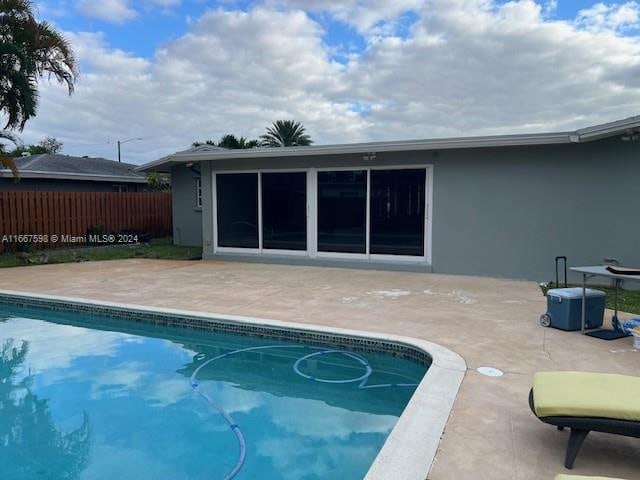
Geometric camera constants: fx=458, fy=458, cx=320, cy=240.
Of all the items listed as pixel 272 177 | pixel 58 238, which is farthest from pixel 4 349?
pixel 58 238

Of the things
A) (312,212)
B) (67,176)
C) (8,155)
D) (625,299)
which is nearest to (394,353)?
(625,299)

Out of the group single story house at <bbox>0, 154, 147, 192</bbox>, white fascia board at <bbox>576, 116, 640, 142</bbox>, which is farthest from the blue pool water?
single story house at <bbox>0, 154, 147, 192</bbox>

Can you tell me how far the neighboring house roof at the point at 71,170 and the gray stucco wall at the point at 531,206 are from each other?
1097cm

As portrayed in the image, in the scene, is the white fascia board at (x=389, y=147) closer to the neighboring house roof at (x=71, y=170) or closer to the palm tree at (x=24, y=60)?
the palm tree at (x=24, y=60)

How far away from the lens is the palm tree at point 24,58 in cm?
1154

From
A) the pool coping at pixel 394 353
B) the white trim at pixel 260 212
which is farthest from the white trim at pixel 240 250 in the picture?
the pool coping at pixel 394 353

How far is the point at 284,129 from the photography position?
32.6 metres

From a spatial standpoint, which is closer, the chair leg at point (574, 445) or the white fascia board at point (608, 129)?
the chair leg at point (574, 445)

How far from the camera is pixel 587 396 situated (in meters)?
2.89

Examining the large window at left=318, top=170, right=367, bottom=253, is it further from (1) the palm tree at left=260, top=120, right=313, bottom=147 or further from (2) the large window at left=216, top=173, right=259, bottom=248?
(1) the palm tree at left=260, top=120, right=313, bottom=147

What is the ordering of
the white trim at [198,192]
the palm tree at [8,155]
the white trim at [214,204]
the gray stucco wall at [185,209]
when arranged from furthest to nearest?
the gray stucco wall at [185,209]
the white trim at [198,192]
the white trim at [214,204]
the palm tree at [8,155]

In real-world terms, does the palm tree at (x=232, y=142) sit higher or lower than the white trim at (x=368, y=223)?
higher

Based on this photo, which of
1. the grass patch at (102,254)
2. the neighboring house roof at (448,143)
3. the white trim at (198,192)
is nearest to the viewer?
the neighboring house roof at (448,143)

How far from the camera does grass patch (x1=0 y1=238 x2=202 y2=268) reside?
1232 cm
